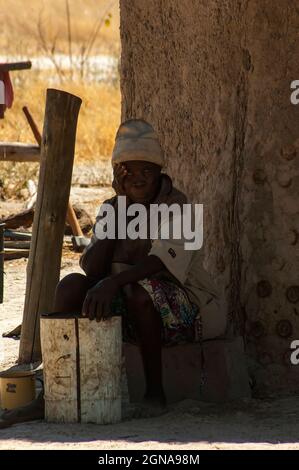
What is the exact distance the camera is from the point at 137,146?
489 centimetres

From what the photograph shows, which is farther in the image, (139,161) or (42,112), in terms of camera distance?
Result: (42,112)

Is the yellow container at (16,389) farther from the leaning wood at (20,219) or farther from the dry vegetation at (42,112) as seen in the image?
the dry vegetation at (42,112)

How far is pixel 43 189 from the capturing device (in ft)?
19.8

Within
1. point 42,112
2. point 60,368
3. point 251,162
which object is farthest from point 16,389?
point 42,112

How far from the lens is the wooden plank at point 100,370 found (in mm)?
4629

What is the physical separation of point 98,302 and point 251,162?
114 centimetres

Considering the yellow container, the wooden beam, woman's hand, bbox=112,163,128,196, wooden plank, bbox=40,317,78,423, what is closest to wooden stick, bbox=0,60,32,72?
the wooden beam

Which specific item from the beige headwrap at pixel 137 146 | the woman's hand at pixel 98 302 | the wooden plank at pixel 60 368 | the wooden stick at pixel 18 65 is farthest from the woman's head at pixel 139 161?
the wooden stick at pixel 18 65

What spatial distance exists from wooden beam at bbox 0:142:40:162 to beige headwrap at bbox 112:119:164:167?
4.43 metres

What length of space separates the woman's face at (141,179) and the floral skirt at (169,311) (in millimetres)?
358

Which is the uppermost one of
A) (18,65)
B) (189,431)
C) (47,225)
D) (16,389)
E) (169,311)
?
(18,65)

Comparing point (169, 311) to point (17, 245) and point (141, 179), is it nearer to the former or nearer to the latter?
point (141, 179)

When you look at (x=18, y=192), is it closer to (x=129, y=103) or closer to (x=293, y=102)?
(x=129, y=103)

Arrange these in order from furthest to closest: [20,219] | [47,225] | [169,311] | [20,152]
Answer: [20,219] < [20,152] < [47,225] < [169,311]
